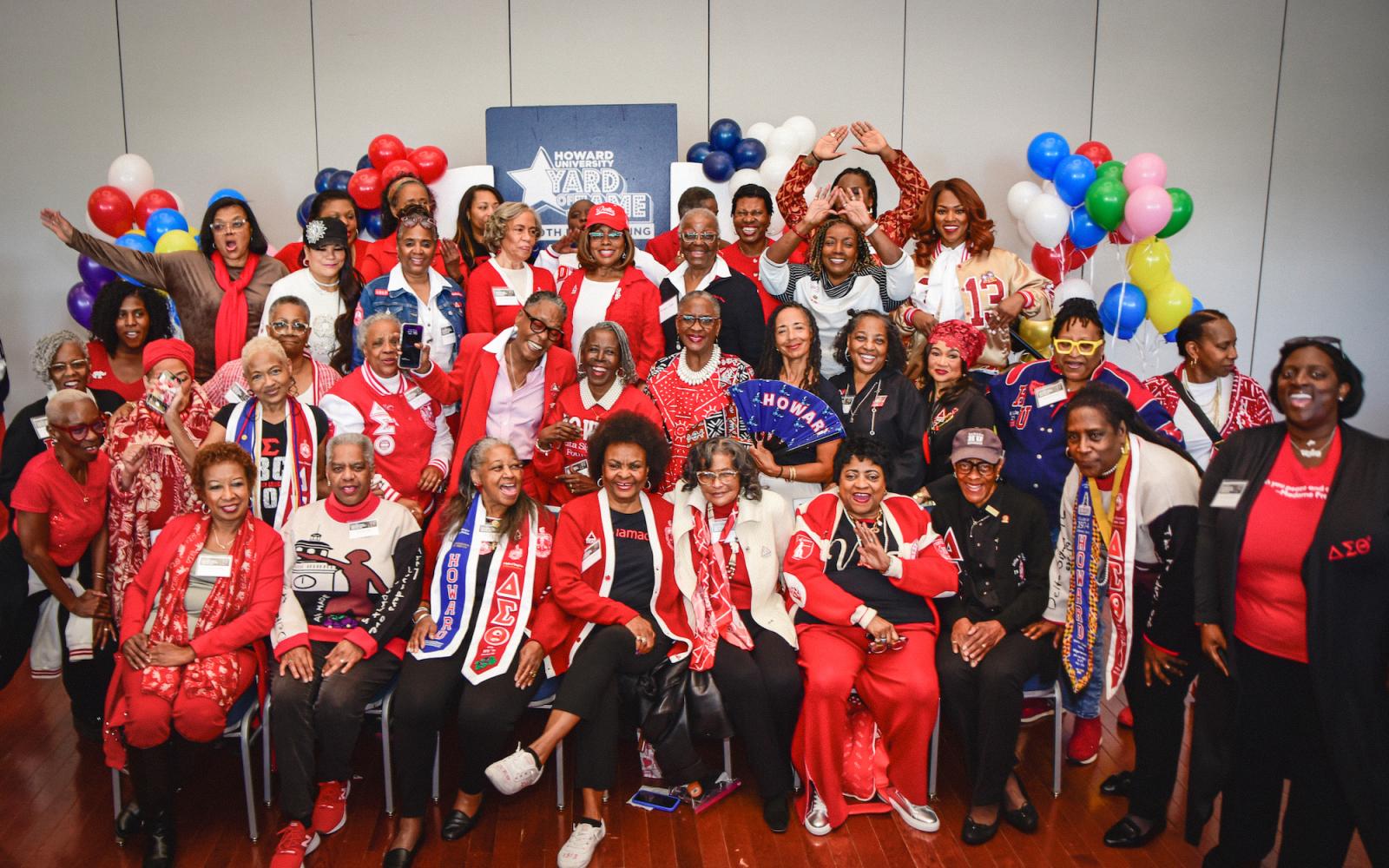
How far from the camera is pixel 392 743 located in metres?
3.44

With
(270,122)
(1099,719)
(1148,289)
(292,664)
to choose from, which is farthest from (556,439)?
(270,122)

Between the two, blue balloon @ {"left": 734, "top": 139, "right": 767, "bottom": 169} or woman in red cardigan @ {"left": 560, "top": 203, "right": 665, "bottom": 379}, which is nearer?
woman in red cardigan @ {"left": 560, "top": 203, "right": 665, "bottom": 379}

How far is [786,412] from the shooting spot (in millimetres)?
3803

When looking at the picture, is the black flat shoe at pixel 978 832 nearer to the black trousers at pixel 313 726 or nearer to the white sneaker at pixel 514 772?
the white sneaker at pixel 514 772

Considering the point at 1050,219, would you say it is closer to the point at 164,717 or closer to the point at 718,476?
the point at 718,476

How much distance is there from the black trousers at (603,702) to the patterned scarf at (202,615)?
1.13 m

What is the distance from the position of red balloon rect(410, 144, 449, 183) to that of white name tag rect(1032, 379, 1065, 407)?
373 centimetres

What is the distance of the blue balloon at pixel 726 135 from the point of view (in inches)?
234

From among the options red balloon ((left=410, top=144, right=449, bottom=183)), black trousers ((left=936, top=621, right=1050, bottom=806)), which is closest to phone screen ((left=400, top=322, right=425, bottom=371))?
red balloon ((left=410, top=144, right=449, bottom=183))

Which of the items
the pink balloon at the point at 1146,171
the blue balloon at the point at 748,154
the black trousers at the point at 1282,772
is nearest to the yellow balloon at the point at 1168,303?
the pink balloon at the point at 1146,171

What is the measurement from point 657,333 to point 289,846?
2458 mm

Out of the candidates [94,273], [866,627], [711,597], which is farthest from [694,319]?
[94,273]

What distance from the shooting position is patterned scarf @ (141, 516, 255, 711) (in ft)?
10.4

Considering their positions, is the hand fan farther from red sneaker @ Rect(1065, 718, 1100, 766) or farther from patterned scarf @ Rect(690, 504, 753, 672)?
red sneaker @ Rect(1065, 718, 1100, 766)
